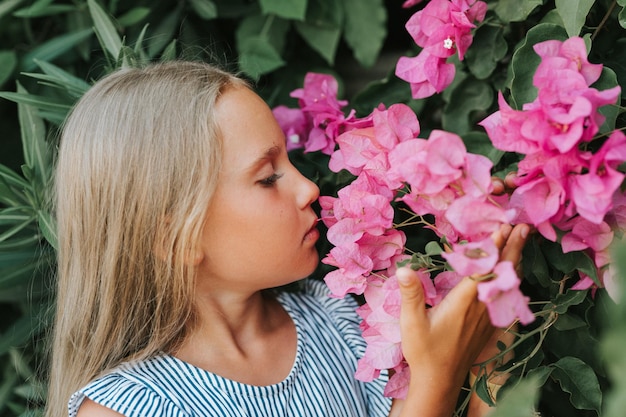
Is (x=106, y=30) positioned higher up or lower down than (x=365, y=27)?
higher up

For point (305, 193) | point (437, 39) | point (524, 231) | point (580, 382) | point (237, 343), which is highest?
point (437, 39)

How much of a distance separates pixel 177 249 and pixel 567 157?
0.56 meters

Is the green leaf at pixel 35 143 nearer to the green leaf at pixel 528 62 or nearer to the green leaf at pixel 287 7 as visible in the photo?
the green leaf at pixel 287 7

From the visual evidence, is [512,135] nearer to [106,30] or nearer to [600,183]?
[600,183]

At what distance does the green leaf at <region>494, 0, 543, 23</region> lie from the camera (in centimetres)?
107

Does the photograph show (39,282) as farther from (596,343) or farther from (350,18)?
(596,343)

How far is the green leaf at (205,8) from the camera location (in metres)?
1.61

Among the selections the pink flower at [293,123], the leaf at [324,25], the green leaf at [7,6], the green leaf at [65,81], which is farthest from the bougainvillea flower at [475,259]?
the green leaf at [7,6]

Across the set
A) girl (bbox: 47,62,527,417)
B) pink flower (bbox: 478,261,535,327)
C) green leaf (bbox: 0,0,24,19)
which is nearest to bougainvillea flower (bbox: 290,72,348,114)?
girl (bbox: 47,62,527,417)

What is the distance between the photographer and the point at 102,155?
109 cm

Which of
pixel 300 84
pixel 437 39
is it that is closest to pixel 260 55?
pixel 300 84

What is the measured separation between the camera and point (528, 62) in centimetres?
95

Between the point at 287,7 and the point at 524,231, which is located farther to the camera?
the point at 287,7

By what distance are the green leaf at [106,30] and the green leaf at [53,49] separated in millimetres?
200
